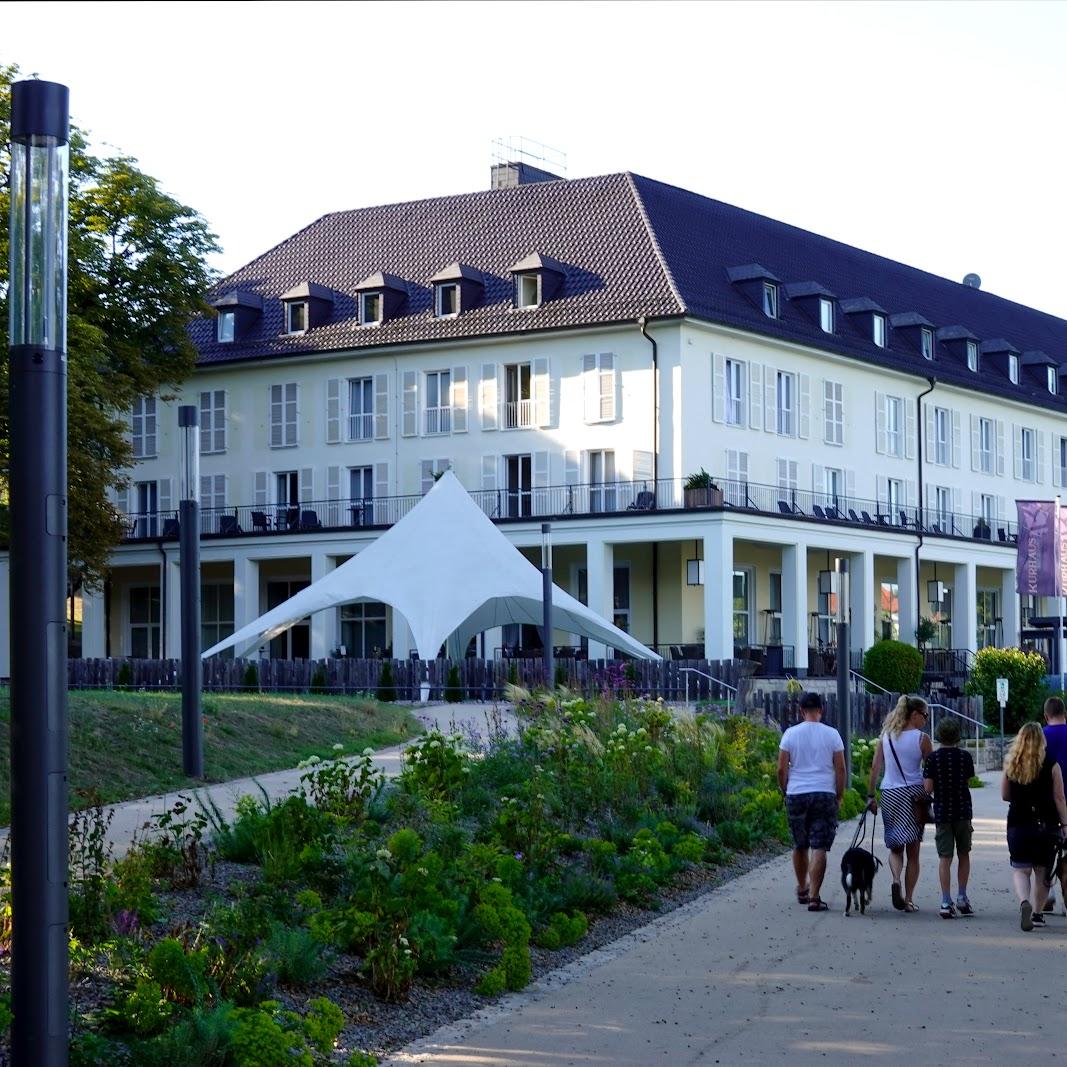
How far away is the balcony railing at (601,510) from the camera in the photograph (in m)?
51.2

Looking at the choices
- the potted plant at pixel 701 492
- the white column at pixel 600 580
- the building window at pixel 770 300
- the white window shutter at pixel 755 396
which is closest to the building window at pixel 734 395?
the white window shutter at pixel 755 396

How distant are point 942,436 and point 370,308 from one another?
18561 mm

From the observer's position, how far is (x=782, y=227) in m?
62.6

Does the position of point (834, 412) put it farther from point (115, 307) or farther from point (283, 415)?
point (115, 307)

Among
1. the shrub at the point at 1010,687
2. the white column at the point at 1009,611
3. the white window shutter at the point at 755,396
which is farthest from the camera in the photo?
the white column at the point at 1009,611

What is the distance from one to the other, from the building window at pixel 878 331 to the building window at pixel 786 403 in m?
5.18

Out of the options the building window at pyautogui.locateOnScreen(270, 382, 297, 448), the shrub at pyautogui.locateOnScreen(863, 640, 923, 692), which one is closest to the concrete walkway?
the shrub at pyautogui.locateOnScreen(863, 640, 923, 692)

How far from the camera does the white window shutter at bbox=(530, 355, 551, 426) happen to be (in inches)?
2130

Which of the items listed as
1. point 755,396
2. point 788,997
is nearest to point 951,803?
point 788,997

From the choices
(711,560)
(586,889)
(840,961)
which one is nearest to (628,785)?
(586,889)

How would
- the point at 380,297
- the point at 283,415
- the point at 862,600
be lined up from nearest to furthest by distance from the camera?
1. the point at 862,600
2. the point at 380,297
3. the point at 283,415

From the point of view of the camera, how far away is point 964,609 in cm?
5981

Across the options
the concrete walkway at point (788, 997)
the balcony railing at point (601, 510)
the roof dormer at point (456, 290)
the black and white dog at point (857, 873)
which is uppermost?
the roof dormer at point (456, 290)

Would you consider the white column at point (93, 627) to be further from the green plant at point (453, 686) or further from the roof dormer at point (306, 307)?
the green plant at point (453, 686)
